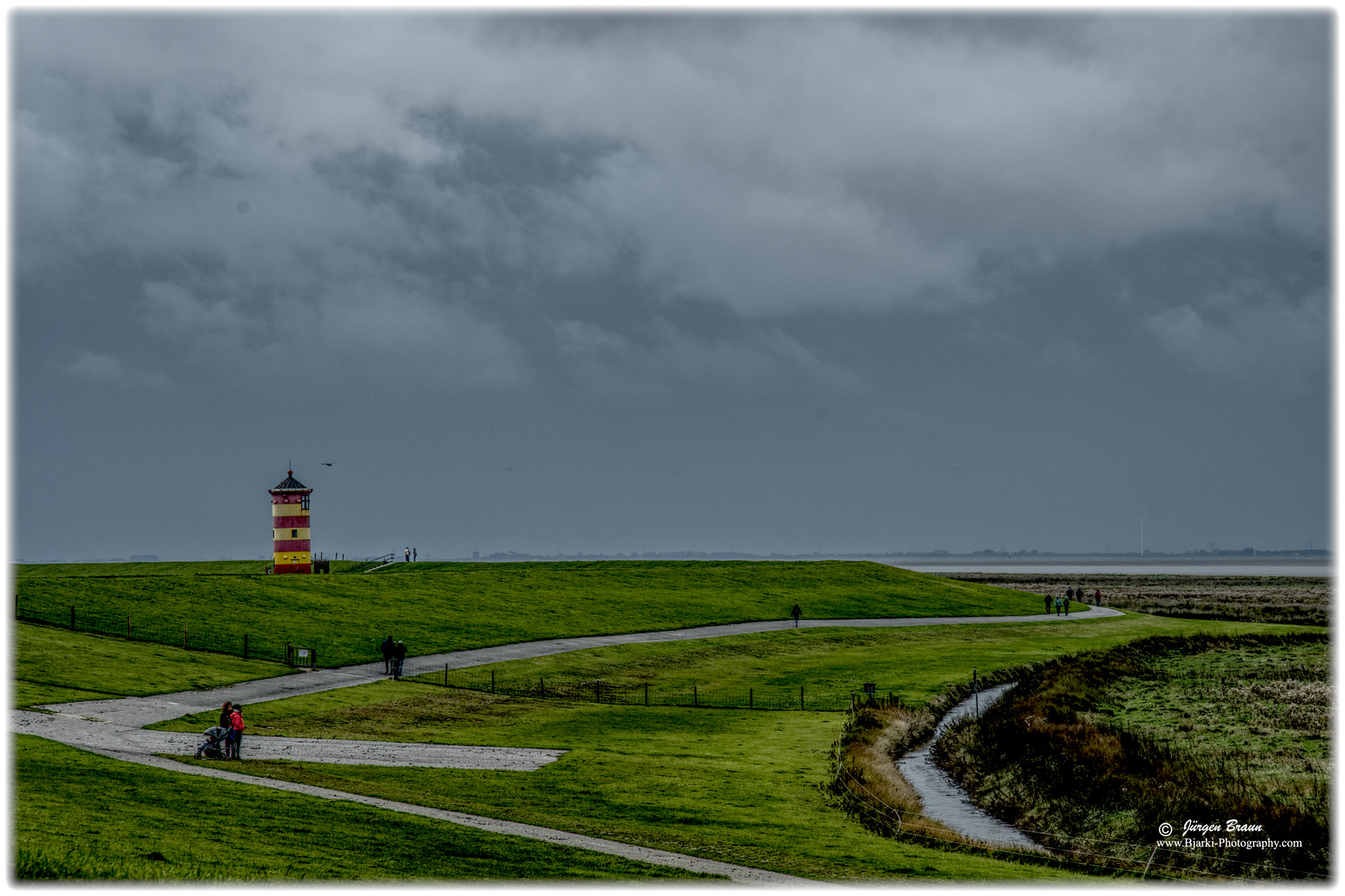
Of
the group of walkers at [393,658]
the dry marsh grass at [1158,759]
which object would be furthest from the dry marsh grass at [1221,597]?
the group of walkers at [393,658]

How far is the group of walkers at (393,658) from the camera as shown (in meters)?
55.0

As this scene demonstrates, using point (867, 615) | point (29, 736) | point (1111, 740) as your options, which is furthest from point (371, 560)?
point (1111, 740)

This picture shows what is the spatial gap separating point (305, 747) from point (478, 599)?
156 feet

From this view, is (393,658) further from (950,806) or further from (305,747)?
(950,806)

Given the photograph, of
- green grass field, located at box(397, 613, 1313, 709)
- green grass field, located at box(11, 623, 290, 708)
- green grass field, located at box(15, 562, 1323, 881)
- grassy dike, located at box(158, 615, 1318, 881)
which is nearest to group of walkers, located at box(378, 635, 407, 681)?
grassy dike, located at box(158, 615, 1318, 881)

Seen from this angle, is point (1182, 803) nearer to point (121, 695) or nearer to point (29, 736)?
point (29, 736)

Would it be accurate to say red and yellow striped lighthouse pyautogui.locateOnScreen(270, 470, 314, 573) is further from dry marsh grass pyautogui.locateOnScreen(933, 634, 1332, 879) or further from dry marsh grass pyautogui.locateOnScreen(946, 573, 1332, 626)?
dry marsh grass pyautogui.locateOnScreen(946, 573, 1332, 626)

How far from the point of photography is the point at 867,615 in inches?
3858

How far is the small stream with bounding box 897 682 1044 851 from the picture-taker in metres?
29.7

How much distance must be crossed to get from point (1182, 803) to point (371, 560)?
9278 cm

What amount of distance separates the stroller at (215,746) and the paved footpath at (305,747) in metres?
1.00

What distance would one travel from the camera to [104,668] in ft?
164

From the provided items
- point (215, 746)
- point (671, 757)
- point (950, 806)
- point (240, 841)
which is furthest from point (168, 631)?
point (950, 806)

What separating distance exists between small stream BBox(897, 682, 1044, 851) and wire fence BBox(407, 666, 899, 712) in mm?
8521
